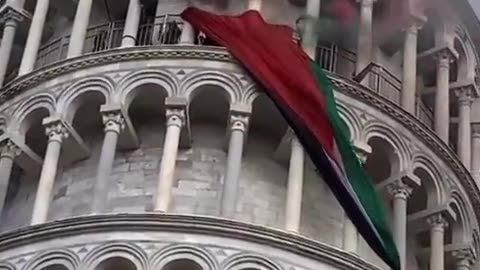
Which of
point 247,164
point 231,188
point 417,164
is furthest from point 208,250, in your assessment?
point 417,164

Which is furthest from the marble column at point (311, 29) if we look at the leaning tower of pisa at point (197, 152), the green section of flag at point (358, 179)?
the green section of flag at point (358, 179)

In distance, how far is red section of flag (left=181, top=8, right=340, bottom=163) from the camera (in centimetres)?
2325

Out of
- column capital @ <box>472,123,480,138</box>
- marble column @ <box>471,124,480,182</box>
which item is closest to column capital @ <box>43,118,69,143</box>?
marble column @ <box>471,124,480,182</box>

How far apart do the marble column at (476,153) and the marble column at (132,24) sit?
619cm

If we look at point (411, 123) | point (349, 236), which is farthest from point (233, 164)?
point (411, 123)

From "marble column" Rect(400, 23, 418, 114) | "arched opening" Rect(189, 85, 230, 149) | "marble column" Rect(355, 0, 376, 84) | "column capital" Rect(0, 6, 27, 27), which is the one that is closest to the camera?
"arched opening" Rect(189, 85, 230, 149)

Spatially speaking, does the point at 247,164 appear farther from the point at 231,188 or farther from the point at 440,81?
the point at 440,81

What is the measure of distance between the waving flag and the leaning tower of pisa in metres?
0.20

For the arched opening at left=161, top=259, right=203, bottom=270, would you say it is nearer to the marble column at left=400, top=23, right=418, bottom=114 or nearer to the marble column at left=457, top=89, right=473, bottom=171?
the marble column at left=400, top=23, right=418, bottom=114

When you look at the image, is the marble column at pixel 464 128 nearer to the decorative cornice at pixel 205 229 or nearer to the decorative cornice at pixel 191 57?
the decorative cornice at pixel 191 57

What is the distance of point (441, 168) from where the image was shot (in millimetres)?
24547

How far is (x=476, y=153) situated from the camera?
27234 mm

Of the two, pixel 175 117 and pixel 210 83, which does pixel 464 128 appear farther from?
pixel 175 117

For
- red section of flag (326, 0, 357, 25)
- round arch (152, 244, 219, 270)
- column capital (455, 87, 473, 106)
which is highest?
red section of flag (326, 0, 357, 25)
